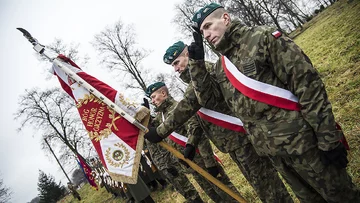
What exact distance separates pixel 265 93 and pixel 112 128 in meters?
2.18

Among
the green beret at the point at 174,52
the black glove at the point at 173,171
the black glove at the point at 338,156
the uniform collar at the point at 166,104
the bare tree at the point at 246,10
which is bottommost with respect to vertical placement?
the black glove at the point at 173,171

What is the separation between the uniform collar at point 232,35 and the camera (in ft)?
6.35

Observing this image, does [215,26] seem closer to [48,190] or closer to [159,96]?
[159,96]

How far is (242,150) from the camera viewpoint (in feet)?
8.50

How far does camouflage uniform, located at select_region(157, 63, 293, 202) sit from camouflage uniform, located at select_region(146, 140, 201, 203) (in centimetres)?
210

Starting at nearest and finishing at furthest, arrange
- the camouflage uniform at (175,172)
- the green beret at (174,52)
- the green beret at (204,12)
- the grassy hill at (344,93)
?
the green beret at (204,12), the green beret at (174,52), the grassy hill at (344,93), the camouflage uniform at (175,172)

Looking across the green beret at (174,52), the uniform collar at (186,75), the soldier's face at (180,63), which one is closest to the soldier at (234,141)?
the uniform collar at (186,75)

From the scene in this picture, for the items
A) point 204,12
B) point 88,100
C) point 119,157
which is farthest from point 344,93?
point 88,100

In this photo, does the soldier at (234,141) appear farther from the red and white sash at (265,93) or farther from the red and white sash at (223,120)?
the red and white sash at (265,93)

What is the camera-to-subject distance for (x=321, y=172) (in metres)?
1.72

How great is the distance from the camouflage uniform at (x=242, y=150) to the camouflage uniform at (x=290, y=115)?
0.45 m

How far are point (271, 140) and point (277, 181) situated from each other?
99cm

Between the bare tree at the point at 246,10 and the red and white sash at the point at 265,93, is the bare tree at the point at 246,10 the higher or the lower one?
the higher one

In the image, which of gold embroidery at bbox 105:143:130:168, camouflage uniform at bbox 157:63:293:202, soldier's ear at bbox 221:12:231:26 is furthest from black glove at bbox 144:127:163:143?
soldier's ear at bbox 221:12:231:26
